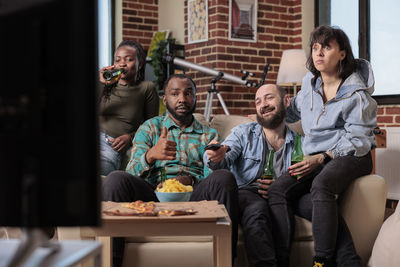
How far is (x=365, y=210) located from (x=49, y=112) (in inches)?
78.6

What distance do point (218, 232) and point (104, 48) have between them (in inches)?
191

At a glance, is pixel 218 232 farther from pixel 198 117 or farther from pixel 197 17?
pixel 197 17

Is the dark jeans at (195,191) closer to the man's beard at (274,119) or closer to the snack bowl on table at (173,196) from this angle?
the snack bowl on table at (173,196)

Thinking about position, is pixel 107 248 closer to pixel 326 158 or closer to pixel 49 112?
pixel 326 158

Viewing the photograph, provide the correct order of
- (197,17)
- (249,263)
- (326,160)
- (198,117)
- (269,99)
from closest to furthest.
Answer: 1. (249,263)
2. (326,160)
3. (269,99)
4. (198,117)
5. (197,17)

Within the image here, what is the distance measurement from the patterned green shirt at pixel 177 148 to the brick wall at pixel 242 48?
2384mm

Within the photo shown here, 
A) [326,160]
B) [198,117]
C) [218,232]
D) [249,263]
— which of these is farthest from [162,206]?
[198,117]

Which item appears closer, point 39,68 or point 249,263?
point 39,68

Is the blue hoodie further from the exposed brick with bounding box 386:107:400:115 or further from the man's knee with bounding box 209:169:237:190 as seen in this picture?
the exposed brick with bounding box 386:107:400:115

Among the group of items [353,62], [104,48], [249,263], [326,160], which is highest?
[104,48]

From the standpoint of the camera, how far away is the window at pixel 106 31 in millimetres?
6309

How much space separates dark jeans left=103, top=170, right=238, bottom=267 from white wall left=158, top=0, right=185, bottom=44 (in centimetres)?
358

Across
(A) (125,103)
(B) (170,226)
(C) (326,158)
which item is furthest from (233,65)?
(B) (170,226)

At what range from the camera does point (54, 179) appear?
0.69 m
